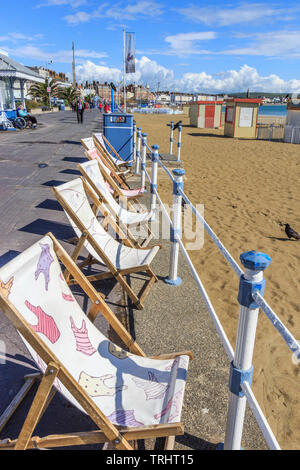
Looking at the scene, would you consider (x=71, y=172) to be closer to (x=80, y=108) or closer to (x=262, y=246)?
(x=262, y=246)

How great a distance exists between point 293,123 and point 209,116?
12.9m

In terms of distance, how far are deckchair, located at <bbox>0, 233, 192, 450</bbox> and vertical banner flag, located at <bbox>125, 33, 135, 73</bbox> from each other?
19.0 meters

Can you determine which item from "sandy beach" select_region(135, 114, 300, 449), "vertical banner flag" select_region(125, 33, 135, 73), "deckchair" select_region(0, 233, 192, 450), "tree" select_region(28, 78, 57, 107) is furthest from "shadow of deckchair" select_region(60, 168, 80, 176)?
"tree" select_region(28, 78, 57, 107)

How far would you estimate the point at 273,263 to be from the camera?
5422mm

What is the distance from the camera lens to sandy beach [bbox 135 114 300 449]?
9.55 ft

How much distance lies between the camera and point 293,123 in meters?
22.0

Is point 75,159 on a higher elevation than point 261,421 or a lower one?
lower

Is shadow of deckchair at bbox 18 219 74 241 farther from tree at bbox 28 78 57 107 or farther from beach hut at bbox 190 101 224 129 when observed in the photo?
tree at bbox 28 78 57 107

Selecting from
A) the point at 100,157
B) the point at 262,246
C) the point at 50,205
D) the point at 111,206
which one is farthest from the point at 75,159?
the point at 262,246

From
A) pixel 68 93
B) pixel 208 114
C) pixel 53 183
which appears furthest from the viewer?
pixel 68 93

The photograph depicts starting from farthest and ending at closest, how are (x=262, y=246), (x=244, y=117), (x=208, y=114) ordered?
(x=208, y=114), (x=244, y=117), (x=262, y=246)
